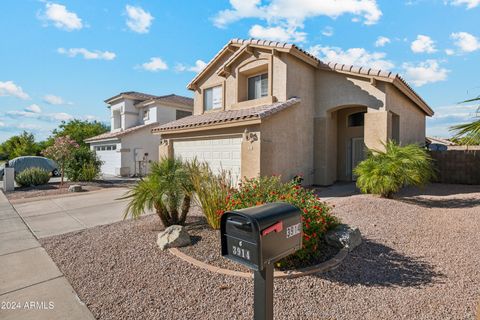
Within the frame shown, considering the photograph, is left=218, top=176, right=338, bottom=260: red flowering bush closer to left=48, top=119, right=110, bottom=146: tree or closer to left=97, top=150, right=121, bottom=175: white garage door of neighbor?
left=97, top=150, right=121, bottom=175: white garage door of neighbor

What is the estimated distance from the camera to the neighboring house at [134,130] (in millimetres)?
20922

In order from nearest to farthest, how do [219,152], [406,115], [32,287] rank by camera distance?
[32,287]
[219,152]
[406,115]

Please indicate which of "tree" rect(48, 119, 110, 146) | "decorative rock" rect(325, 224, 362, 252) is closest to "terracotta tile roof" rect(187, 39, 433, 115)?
"decorative rock" rect(325, 224, 362, 252)

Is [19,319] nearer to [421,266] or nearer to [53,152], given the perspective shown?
[421,266]

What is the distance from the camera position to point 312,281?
3.67 metres

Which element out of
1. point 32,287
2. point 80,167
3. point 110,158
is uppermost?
point 110,158

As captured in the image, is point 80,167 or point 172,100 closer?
point 80,167

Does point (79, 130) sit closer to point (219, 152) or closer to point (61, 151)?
point (61, 151)

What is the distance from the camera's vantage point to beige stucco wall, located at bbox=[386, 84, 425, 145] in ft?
37.5

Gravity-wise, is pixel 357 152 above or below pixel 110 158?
above

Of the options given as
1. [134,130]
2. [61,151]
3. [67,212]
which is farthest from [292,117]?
[134,130]

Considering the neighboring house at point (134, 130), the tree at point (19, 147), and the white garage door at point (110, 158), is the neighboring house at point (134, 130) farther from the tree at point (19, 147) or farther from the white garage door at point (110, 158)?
the tree at point (19, 147)

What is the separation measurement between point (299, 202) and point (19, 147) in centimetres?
4688

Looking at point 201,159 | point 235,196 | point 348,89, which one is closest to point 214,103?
point 201,159
